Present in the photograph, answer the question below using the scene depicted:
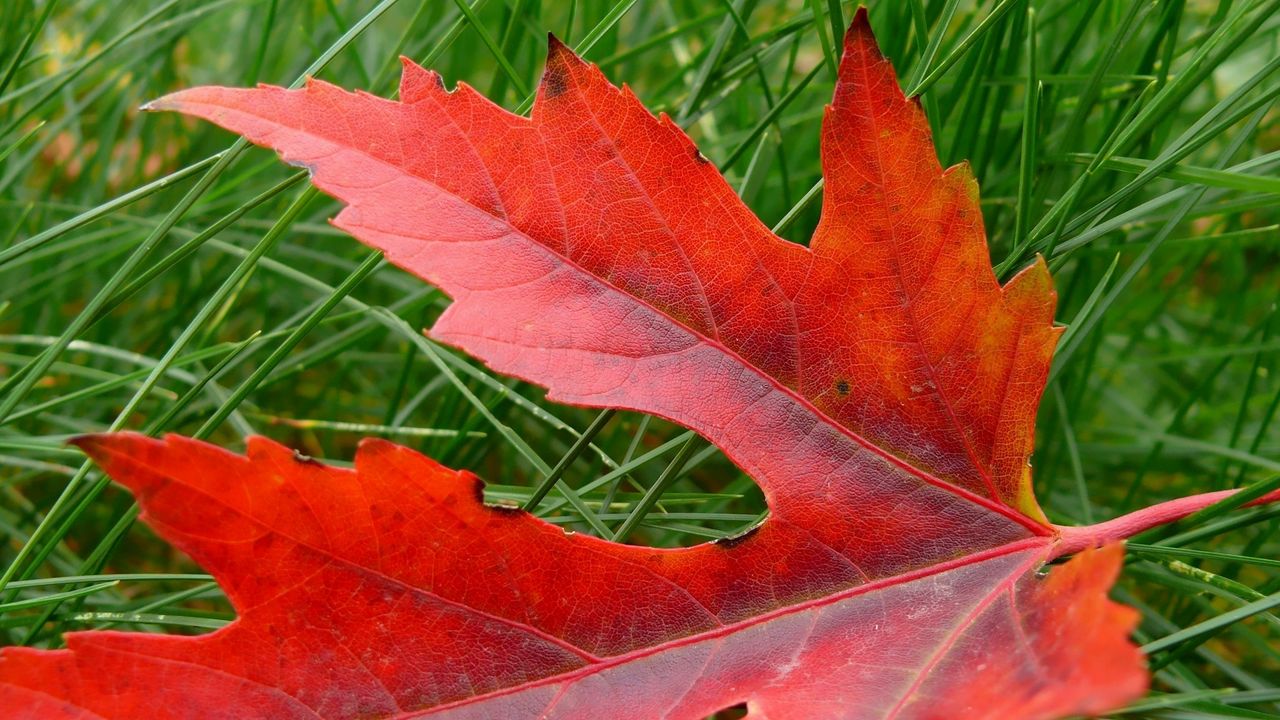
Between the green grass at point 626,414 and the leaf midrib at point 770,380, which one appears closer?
the leaf midrib at point 770,380

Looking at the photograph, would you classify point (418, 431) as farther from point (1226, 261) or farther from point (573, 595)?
point (1226, 261)

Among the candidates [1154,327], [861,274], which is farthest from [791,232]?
[1154,327]

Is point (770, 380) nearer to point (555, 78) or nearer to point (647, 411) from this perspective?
point (647, 411)

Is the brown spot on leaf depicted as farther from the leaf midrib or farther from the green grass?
the green grass

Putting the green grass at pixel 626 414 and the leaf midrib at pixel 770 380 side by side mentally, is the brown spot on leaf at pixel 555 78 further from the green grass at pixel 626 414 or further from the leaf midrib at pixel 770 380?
the green grass at pixel 626 414

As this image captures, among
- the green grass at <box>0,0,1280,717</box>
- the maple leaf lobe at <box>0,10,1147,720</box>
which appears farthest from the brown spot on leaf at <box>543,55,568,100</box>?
the green grass at <box>0,0,1280,717</box>

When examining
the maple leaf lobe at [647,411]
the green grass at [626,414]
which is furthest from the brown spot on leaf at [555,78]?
the green grass at [626,414]

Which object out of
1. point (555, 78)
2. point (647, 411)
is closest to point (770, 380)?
point (647, 411)

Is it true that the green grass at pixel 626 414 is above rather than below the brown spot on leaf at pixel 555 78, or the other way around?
below

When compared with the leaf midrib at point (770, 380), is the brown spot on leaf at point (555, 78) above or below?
above
